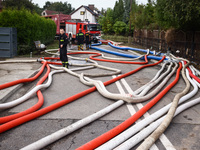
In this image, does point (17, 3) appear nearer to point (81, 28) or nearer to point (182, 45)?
point (81, 28)

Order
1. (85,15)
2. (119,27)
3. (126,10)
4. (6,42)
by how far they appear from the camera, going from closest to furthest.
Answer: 1. (6,42)
2. (119,27)
3. (126,10)
4. (85,15)

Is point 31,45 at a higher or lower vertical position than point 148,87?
higher

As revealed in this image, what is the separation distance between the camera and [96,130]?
3.71 m

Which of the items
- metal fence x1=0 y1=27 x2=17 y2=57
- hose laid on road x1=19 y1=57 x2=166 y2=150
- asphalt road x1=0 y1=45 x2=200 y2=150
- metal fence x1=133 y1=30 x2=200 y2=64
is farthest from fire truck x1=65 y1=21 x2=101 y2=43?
hose laid on road x1=19 y1=57 x2=166 y2=150

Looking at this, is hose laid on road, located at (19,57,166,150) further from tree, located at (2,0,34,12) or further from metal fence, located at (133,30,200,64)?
tree, located at (2,0,34,12)

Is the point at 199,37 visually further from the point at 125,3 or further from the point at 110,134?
the point at 125,3

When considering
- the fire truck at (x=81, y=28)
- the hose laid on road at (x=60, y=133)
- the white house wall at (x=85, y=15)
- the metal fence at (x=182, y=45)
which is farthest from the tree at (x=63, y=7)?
the hose laid on road at (x=60, y=133)

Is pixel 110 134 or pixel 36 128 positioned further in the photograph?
pixel 36 128

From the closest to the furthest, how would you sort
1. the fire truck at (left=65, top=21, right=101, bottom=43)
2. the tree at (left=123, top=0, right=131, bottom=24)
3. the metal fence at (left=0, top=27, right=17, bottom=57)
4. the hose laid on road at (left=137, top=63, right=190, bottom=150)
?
the hose laid on road at (left=137, top=63, right=190, bottom=150) → the metal fence at (left=0, top=27, right=17, bottom=57) → the fire truck at (left=65, top=21, right=101, bottom=43) → the tree at (left=123, top=0, right=131, bottom=24)

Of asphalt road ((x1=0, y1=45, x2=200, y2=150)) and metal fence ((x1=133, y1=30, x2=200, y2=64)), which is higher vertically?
metal fence ((x1=133, y1=30, x2=200, y2=64))

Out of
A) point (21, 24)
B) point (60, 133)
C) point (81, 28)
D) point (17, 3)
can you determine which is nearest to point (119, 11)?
point (17, 3)

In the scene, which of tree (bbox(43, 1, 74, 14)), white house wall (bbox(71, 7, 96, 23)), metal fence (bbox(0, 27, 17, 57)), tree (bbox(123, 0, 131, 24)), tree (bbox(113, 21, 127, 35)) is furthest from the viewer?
tree (bbox(43, 1, 74, 14))

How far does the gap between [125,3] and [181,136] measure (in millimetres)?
50700

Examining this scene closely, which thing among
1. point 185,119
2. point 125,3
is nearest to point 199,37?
point 185,119
